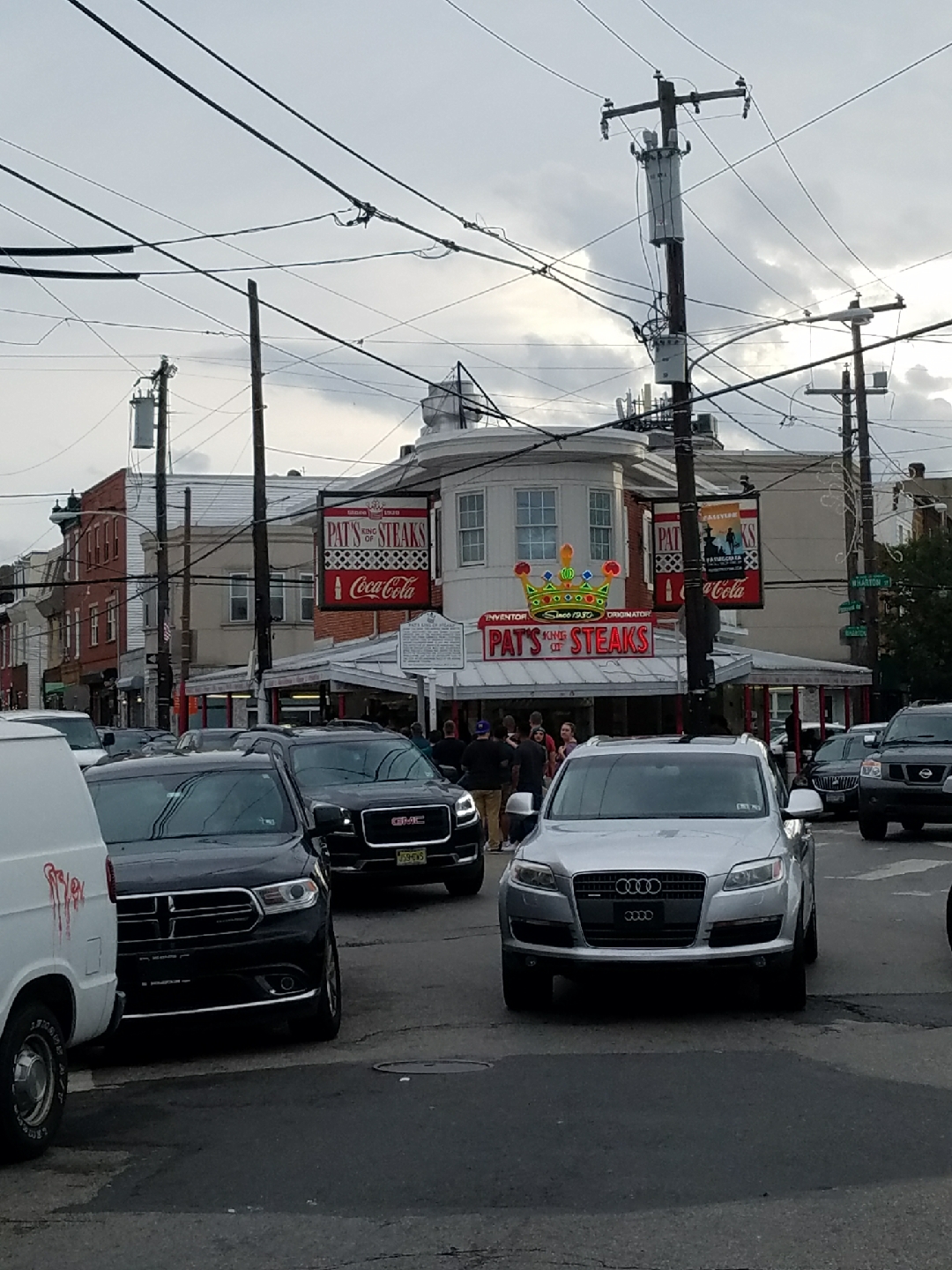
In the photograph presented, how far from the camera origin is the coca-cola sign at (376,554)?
121 ft

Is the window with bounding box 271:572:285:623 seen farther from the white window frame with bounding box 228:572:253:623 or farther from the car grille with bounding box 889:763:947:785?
the car grille with bounding box 889:763:947:785

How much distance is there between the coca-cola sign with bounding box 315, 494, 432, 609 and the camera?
1455 inches

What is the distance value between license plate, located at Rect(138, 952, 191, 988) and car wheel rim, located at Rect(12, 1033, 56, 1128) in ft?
6.48

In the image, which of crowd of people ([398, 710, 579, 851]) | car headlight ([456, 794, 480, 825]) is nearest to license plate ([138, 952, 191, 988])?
car headlight ([456, 794, 480, 825])

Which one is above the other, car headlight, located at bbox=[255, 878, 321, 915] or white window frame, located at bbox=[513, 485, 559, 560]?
white window frame, located at bbox=[513, 485, 559, 560]

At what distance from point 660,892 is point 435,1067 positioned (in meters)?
1.87

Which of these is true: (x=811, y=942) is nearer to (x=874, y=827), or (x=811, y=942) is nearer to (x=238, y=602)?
(x=874, y=827)

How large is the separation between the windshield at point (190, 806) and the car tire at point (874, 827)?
15.0m

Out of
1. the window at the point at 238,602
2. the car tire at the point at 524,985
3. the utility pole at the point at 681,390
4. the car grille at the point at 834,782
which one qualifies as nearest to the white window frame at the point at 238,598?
the window at the point at 238,602

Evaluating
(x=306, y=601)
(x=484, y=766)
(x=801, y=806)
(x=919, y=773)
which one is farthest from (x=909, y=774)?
(x=306, y=601)

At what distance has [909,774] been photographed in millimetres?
24203

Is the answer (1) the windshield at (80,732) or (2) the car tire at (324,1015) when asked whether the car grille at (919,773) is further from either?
(2) the car tire at (324,1015)

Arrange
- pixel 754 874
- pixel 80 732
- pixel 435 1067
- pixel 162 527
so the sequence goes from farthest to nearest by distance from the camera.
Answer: pixel 162 527 → pixel 80 732 → pixel 754 874 → pixel 435 1067

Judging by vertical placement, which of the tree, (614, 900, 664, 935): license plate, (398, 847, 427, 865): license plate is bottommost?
(398, 847, 427, 865): license plate
